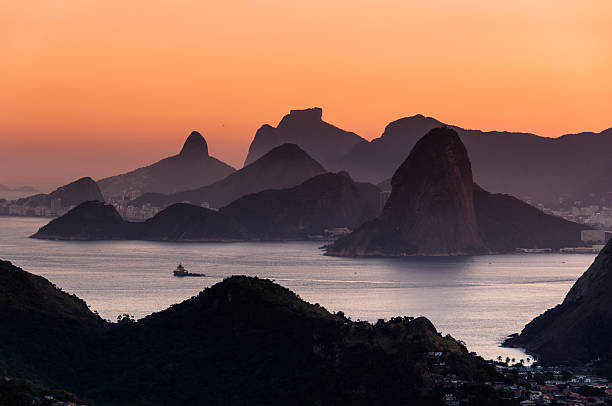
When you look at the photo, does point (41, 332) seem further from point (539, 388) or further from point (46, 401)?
point (539, 388)

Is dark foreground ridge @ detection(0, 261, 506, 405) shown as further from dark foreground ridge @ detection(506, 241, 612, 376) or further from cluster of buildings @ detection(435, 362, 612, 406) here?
dark foreground ridge @ detection(506, 241, 612, 376)

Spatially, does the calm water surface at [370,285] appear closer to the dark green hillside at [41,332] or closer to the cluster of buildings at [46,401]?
the dark green hillside at [41,332]

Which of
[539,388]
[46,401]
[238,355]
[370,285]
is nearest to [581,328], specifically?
[539,388]

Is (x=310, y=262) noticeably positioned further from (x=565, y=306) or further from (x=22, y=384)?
(x=22, y=384)

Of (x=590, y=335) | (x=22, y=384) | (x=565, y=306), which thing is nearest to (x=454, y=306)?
(x=565, y=306)

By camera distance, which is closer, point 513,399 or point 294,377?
point 513,399

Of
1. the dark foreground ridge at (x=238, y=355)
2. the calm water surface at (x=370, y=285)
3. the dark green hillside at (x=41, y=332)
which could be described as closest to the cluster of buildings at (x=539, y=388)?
the dark foreground ridge at (x=238, y=355)
